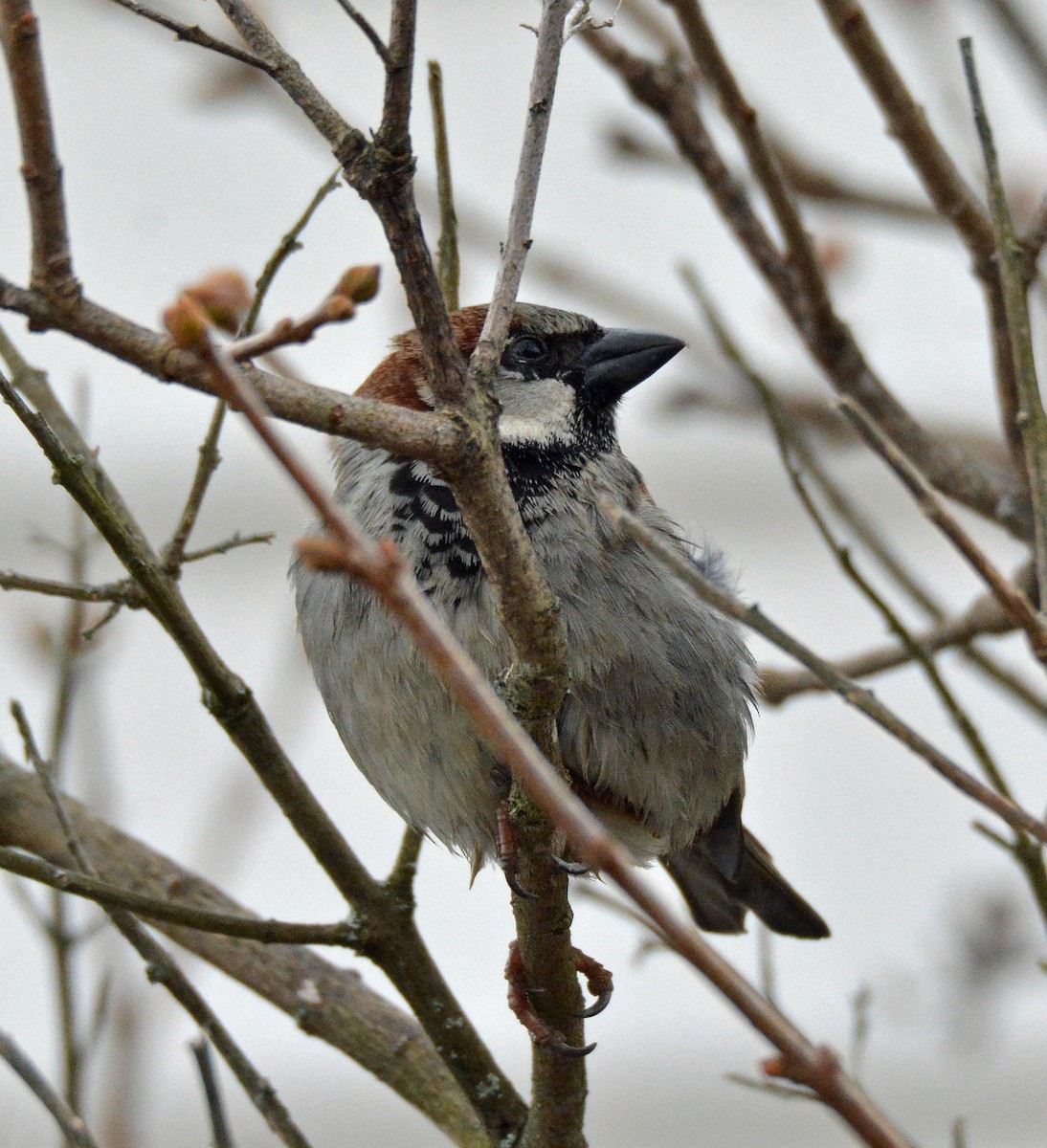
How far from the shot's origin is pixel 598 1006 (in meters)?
2.29

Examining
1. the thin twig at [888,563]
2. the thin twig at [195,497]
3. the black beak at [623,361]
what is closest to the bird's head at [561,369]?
the black beak at [623,361]

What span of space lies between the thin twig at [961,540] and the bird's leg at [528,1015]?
865mm

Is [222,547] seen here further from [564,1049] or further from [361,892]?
[564,1049]

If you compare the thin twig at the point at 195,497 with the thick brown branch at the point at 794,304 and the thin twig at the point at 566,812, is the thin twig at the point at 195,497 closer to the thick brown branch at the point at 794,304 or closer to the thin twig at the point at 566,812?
the thick brown branch at the point at 794,304

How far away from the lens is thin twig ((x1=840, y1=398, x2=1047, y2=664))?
1.52 meters

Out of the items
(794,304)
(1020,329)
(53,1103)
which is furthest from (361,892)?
(794,304)

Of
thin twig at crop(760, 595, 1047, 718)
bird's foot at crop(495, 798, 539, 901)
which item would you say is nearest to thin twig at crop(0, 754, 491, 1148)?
bird's foot at crop(495, 798, 539, 901)

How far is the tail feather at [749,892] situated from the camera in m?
3.21

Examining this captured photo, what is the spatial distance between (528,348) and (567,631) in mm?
893

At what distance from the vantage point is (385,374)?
3.03 m

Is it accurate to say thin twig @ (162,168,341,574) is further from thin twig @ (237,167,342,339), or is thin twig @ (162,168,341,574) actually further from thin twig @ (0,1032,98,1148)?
thin twig @ (0,1032,98,1148)

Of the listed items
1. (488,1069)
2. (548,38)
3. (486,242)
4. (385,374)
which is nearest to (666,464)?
(486,242)

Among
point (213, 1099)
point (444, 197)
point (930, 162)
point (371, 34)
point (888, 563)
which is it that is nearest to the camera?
point (371, 34)

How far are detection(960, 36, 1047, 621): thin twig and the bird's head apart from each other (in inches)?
37.0
